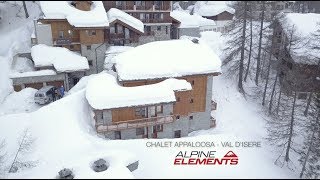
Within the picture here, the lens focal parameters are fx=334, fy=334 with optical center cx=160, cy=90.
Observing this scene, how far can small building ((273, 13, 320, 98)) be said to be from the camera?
43719mm

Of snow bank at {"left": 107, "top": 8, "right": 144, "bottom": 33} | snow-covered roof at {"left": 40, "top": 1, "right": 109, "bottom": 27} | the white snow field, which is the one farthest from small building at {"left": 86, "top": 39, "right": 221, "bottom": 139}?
snow bank at {"left": 107, "top": 8, "right": 144, "bottom": 33}

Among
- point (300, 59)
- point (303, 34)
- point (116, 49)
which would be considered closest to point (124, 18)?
point (116, 49)

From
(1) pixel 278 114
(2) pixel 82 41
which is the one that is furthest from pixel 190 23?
(1) pixel 278 114

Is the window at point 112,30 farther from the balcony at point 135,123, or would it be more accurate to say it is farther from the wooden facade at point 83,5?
the balcony at point 135,123

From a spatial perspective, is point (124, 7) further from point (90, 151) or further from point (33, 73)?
Result: point (90, 151)

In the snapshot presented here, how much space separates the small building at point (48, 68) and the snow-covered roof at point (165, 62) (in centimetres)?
936

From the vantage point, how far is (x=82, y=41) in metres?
48.2

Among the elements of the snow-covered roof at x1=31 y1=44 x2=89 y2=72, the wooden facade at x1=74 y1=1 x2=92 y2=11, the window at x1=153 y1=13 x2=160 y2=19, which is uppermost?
the wooden facade at x1=74 y1=1 x2=92 y2=11

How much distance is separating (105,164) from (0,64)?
1063 inches

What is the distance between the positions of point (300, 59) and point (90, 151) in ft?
102

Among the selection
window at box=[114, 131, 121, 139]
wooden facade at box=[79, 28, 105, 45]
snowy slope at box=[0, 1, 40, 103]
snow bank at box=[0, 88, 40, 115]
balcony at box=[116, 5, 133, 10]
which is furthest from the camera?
balcony at box=[116, 5, 133, 10]

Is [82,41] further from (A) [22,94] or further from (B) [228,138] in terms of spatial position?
(B) [228,138]

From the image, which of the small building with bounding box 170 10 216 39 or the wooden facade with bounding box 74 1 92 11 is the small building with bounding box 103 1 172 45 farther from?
the wooden facade with bounding box 74 1 92 11

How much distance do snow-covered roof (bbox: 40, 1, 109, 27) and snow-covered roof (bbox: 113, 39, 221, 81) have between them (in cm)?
1087
